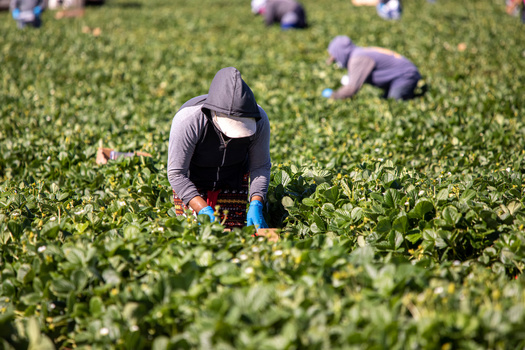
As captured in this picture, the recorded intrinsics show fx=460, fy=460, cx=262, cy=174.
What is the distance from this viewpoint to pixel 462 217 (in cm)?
318

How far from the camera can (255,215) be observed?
11.1ft

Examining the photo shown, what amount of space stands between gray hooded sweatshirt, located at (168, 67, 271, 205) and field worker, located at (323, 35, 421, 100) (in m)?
4.19

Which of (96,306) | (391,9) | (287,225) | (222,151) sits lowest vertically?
(287,225)

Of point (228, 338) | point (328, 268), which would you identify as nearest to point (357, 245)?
point (328, 268)

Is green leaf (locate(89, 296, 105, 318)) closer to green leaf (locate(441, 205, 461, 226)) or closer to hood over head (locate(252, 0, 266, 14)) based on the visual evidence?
green leaf (locate(441, 205, 461, 226))

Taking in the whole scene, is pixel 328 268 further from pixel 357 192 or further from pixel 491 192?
pixel 491 192

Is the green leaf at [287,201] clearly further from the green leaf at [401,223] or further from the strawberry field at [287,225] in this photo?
the green leaf at [401,223]

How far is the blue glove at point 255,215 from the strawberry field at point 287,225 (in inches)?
9.4

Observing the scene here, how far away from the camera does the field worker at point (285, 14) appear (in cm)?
1341

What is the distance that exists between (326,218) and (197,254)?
1.32 meters

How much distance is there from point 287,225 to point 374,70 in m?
4.70


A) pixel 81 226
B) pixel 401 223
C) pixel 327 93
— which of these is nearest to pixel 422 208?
pixel 401 223

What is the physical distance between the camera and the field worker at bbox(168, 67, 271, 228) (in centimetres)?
295

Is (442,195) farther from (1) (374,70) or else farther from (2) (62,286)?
(1) (374,70)
